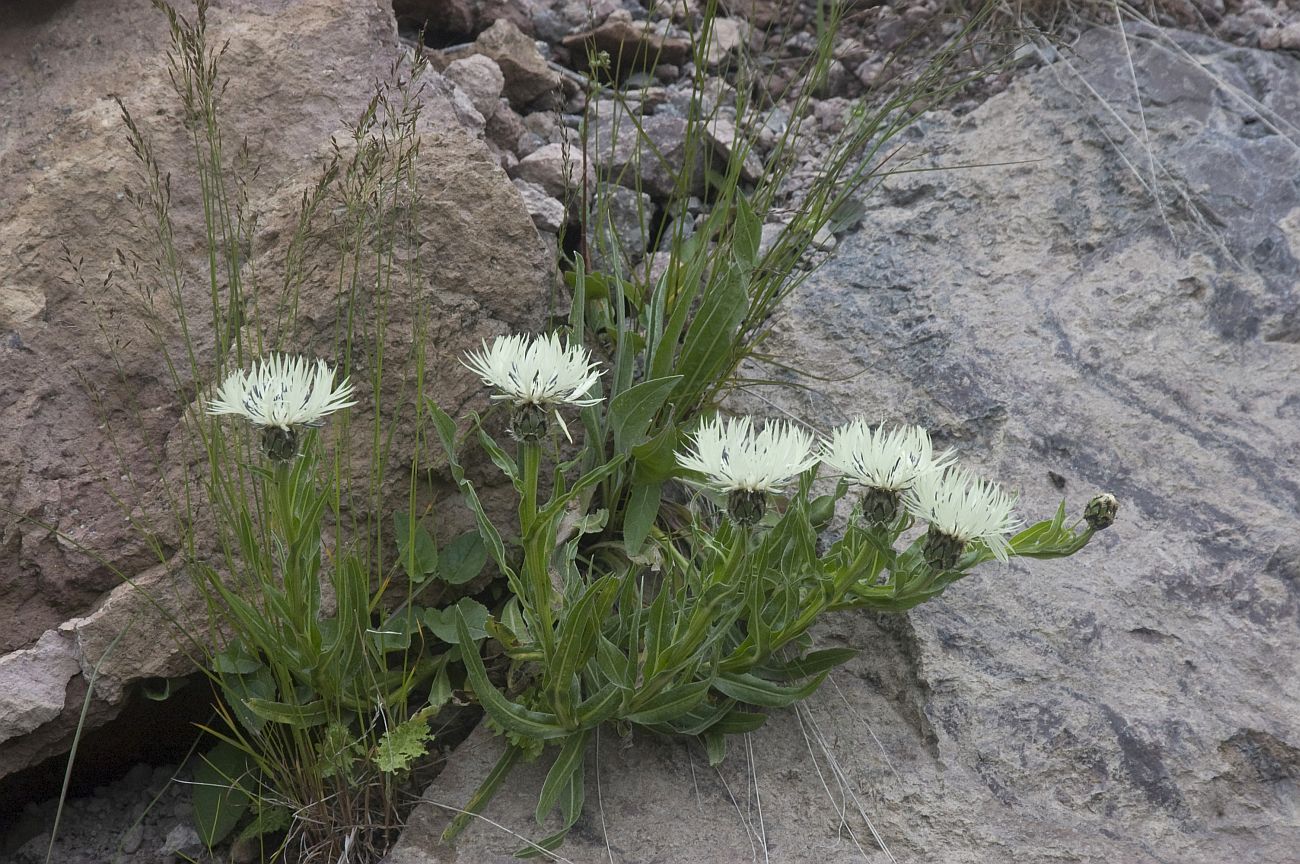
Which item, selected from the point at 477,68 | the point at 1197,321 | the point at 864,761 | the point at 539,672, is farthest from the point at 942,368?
the point at 477,68

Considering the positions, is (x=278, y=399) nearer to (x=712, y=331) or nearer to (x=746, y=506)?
(x=746, y=506)

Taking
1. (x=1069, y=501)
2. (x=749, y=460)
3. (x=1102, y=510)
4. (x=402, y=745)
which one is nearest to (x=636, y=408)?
(x=749, y=460)

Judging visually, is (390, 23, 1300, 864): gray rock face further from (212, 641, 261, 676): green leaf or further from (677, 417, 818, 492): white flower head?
(677, 417, 818, 492): white flower head

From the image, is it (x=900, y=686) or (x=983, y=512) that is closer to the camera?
(x=983, y=512)

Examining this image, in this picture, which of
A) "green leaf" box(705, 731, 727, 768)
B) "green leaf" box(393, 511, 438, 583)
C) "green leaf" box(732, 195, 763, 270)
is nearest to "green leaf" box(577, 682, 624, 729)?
"green leaf" box(705, 731, 727, 768)

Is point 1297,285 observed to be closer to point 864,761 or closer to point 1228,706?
point 1228,706

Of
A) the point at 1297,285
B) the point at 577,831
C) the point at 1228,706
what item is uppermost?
the point at 1297,285
